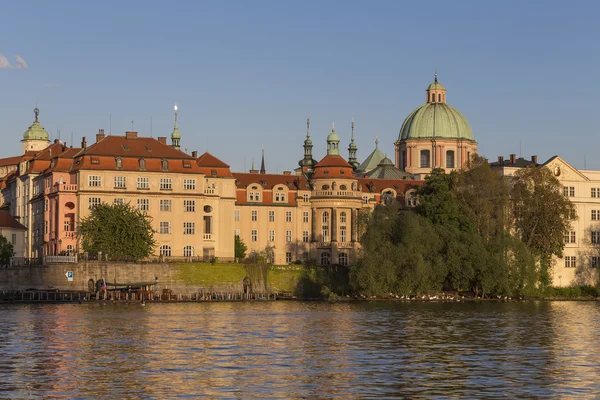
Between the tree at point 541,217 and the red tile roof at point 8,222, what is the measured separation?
60443mm

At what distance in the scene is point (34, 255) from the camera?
15950 centimetres

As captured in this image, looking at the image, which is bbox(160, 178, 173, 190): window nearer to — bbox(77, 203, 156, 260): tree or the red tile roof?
bbox(77, 203, 156, 260): tree

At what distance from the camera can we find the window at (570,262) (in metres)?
166

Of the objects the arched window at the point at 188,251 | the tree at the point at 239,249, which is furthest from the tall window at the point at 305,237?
the arched window at the point at 188,251

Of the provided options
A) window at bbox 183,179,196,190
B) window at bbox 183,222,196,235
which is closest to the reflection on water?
window at bbox 183,222,196,235

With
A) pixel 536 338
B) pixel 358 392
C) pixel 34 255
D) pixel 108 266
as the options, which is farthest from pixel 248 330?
pixel 34 255

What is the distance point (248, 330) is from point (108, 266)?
5493 centimetres

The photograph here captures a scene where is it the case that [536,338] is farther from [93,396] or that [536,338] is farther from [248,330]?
[93,396]

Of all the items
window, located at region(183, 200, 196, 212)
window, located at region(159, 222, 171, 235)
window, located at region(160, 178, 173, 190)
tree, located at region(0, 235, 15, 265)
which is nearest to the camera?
window, located at region(159, 222, 171, 235)

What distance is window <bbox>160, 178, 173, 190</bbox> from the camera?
6068 inches

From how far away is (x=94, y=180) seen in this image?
151000 mm

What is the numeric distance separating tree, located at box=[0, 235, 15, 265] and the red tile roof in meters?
4.66

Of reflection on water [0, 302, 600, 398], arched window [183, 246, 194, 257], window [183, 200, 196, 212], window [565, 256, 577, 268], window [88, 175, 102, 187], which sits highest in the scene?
window [88, 175, 102, 187]

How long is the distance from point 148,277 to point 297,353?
73111 millimetres
